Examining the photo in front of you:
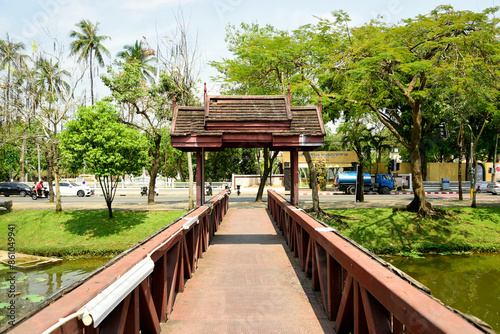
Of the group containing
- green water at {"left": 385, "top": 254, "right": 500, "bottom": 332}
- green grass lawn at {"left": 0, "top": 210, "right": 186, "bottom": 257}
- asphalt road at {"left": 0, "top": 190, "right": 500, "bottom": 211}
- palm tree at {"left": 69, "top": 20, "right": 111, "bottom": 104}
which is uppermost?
palm tree at {"left": 69, "top": 20, "right": 111, "bottom": 104}

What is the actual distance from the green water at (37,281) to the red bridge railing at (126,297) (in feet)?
19.8

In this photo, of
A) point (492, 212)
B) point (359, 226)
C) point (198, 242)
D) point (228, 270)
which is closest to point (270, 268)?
point (228, 270)

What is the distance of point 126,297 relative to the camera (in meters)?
3.06

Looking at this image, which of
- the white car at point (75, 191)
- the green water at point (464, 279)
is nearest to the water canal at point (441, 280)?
the green water at point (464, 279)

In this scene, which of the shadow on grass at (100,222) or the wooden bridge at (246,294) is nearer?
the wooden bridge at (246,294)

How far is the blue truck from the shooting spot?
3253 centimetres

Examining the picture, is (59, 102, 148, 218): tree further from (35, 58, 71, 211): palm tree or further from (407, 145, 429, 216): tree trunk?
(407, 145, 429, 216): tree trunk

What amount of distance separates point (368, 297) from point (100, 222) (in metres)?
17.6

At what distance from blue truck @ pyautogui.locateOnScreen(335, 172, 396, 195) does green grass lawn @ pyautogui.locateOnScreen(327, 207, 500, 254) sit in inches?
551

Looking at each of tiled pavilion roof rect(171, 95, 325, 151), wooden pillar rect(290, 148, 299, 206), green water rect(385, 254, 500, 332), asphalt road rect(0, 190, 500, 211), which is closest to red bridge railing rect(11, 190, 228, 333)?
tiled pavilion roof rect(171, 95, 325, 151)

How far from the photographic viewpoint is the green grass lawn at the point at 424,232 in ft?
49.3

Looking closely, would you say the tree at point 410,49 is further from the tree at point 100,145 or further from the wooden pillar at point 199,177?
the tree at point 100,145

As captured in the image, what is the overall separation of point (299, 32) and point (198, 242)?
509 inches

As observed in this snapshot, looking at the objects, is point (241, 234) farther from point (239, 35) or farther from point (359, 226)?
point (239, 35)
